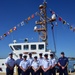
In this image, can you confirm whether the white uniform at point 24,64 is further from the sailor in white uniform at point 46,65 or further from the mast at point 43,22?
the mast at point 43,22

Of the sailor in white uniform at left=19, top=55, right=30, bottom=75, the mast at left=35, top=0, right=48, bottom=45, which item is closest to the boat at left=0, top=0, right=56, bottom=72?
the mast at left=35, top=0, right=48, bottom=45

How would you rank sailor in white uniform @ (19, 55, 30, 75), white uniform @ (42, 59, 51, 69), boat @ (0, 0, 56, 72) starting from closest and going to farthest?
white uniform @ (42, 59, 51, 69)
sailor in white uniform @ (19, 55, 30, 75)
boat @ (0, 0, 56, 72)

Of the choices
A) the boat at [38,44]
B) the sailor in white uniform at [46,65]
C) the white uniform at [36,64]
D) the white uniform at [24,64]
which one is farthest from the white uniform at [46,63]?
the boat at [38,44]

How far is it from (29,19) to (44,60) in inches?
553

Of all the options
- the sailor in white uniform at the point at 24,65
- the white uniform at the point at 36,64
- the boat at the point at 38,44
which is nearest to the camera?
the white uniform at the point at 36,64

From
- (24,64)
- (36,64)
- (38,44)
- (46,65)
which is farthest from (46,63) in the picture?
(38,44)

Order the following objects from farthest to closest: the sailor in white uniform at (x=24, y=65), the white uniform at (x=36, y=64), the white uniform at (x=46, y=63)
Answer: the sailor in white uniform at (x=24, y=65) → the white uniform at (x=36, y=64) → the white uniform at (x=46, y=63)

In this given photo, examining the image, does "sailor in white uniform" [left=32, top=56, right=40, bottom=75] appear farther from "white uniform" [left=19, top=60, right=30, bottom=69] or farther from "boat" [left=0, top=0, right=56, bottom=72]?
"boat" [left=0, top=0, right=56, bottom=72]

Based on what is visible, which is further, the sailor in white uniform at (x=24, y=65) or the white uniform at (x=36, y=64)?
the sailor in white uniform at (x=24, y=65)

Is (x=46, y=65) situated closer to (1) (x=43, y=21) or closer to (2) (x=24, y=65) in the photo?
(2) (x=24, y=65)

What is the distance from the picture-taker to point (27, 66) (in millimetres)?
14484

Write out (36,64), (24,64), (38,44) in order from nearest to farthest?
(36,64) < (24,64) < (38,44)

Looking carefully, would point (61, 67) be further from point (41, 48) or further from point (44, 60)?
point (41, 48)

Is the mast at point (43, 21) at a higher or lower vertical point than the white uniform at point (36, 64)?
higher
